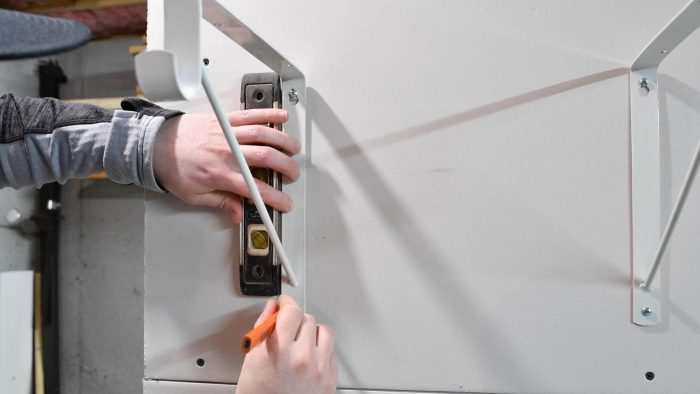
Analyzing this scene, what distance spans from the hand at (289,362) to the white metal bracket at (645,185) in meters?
0.37

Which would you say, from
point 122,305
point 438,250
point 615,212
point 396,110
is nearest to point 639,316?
point 615,212

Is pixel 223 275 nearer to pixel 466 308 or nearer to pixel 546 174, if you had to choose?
pixel 466 308

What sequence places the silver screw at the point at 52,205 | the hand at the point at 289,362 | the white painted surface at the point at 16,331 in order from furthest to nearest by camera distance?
the silver screw at the point at 52,205 < the white painted surface at the point at 16,331 < the hand at the point at 289,362

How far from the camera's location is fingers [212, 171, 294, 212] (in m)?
0.55

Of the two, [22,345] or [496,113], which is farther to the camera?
[22,345]

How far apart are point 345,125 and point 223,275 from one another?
256 millimetres

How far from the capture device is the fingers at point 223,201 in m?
0.58

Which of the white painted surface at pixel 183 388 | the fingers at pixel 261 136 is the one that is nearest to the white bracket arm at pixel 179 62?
the fingers at pixel 261 136

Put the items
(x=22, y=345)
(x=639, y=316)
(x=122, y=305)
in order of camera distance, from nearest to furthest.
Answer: (x=639, y=316), (x=22, y=345), (x=122, y=305)

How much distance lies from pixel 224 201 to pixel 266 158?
9cm

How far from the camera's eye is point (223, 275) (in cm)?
61

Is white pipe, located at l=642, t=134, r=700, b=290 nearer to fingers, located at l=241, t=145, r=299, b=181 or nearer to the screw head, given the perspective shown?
fingers, located at l=241, t=145, r=299, b=181

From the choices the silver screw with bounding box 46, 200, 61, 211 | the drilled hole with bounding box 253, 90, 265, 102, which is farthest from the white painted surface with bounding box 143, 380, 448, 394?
the silver screw with bounding box 46, 200, 61, 211

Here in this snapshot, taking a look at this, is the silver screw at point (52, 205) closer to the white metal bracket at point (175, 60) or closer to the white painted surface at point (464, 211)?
the white painted surface at point (464, 211)
